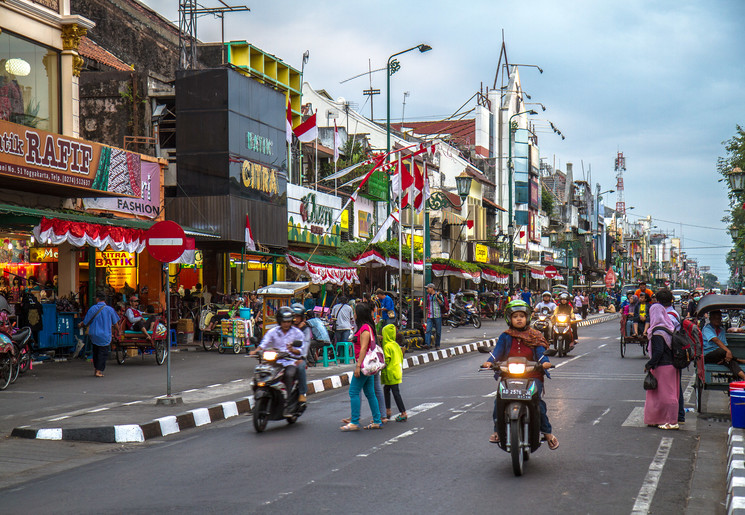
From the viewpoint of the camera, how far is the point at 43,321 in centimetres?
2034

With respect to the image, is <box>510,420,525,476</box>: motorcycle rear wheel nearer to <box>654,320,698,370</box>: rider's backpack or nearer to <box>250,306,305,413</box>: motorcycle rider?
<box>654,320,698,370</box>: rider's backpack

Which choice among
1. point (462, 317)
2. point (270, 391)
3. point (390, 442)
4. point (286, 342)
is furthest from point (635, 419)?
point (462, 317)

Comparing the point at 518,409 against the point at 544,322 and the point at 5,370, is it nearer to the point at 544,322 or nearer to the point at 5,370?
the point at 5,370

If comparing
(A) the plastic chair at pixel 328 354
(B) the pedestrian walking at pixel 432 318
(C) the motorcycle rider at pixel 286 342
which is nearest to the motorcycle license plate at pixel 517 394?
(C) the motorcycle rider at pixel 286 342

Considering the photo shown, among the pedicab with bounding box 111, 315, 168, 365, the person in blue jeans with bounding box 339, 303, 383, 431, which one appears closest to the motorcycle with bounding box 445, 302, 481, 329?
the pedicab with bounding box 111, 315, 168, 365

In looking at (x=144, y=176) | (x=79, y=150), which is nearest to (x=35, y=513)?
(x=79, y=150)

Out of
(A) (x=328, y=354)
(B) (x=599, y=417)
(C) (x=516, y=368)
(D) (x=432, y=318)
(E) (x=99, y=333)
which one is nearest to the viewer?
(C) (x=516, y=368)

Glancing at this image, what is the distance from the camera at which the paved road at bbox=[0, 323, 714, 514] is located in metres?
7.07

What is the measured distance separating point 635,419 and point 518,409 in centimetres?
439

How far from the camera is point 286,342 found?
38.2ft

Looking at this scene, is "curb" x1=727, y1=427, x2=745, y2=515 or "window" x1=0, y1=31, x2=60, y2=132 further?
"window" x1=0, y1=31, x2=60, y2=132

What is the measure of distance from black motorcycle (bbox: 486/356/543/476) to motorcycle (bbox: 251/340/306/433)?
3624 mm

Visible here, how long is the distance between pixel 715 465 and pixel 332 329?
586 inches

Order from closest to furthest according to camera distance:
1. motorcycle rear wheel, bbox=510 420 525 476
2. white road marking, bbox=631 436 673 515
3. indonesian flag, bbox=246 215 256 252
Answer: white road marking, bbox=631 436 673 515 < motorcycle rear wheel, bbox=510 420 525 476 < indonesian flag, bbox=246 215 256 252
